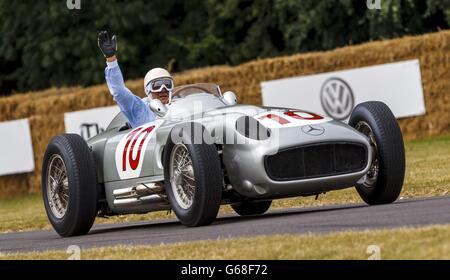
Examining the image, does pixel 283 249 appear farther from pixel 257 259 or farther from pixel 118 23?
pixel 118 23

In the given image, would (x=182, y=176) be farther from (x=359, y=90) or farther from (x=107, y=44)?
(x=359, y=90)

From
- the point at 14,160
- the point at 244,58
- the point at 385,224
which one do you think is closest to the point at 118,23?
the point at 244,58

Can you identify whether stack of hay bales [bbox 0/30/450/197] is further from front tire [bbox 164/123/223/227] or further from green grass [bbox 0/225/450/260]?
green grass [bbox 0/225/450/260]

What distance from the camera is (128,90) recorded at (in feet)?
44.1

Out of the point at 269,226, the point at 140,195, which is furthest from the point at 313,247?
the point at 140,195

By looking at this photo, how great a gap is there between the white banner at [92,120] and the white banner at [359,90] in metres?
3.09

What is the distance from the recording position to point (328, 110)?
2303 cm

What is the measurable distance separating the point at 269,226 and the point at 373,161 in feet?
5.34

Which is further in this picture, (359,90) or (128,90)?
(359,90)

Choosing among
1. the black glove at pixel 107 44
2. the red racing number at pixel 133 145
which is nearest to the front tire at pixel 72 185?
the red racing number at pixel 133 145

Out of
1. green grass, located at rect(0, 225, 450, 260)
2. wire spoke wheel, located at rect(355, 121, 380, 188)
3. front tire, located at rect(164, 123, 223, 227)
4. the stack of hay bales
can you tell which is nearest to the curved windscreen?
front tire, located at rect(164, 123, 223, 227)

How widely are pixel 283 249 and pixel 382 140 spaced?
11.3ft

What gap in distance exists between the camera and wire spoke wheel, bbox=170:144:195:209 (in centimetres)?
1167

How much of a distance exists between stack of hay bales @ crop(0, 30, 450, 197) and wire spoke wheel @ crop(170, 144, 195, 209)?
12.4 metres
